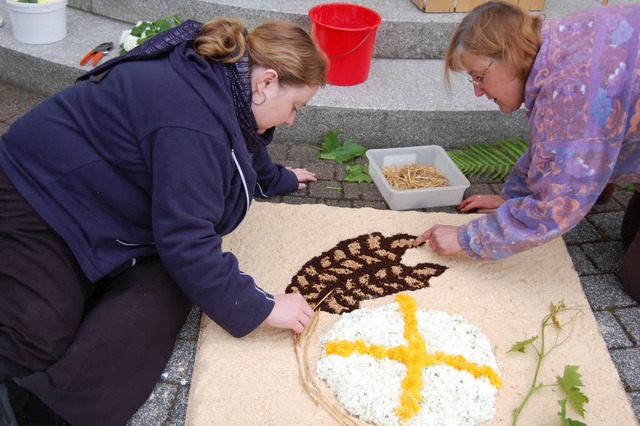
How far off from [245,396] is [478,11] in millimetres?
1659

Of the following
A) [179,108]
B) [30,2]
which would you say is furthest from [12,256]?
[30,2]

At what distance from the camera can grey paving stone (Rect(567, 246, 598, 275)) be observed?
2.82 metres

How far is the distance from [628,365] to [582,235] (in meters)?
0.85

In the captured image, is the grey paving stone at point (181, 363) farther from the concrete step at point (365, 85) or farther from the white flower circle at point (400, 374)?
the concrete step at point (365, 85)

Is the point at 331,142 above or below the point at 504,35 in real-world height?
below

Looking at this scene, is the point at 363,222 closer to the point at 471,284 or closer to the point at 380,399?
the point at 471,284

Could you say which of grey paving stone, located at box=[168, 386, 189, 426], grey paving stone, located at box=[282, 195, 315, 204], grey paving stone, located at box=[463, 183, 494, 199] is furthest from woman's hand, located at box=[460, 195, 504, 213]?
grey paving stone, located at box=[168, 386, 189, 426]

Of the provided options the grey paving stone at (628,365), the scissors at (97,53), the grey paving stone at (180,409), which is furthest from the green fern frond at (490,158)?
the scissors at (97,53)

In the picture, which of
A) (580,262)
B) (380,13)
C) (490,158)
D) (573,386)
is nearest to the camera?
(573,386)

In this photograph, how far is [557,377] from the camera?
216 centimetres

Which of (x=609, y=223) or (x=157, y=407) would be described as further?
(x=609, y=223)

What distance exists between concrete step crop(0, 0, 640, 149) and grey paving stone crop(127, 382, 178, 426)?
190 centimetres

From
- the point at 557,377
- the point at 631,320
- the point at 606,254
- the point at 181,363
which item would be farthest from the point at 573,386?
the point at 181,363

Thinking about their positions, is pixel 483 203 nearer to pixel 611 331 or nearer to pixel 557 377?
pixel 611 331
